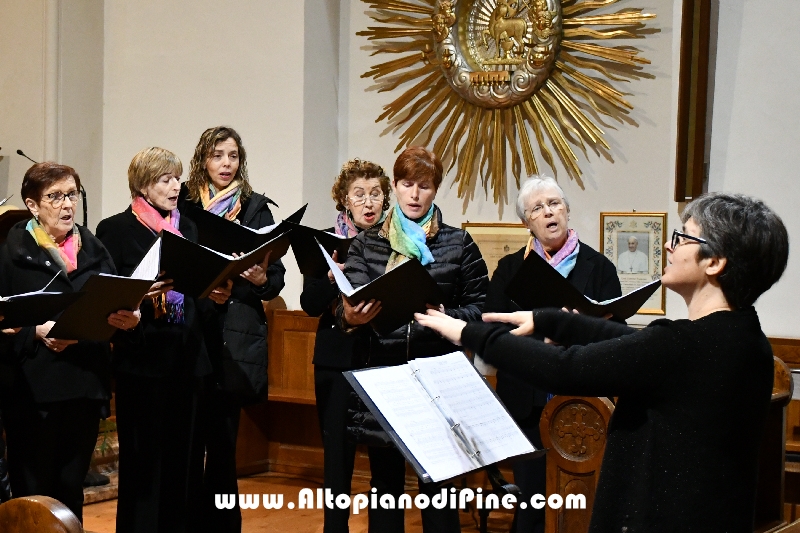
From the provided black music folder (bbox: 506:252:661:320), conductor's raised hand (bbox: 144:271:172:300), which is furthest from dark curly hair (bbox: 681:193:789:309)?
conductor's raised hand (bbox: 144:271:172:300)

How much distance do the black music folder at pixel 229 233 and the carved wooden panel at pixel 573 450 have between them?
103cm

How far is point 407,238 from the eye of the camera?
3.03 metres

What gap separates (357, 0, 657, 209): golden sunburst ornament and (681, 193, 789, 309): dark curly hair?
9.75 feet

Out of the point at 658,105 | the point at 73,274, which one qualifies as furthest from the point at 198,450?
the point at 658,105

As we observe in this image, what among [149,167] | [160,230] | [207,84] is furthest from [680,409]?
[207,84]

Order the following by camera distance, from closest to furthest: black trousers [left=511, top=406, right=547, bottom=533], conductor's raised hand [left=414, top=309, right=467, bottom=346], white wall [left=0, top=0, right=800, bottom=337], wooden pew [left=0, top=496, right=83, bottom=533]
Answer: wooden pew [left=0, top=496, right=83, bottom=533], conductor's raised hand [left=414, top=309, right=467, bottom=346], black trousers [left=511, top=406, right=547, bottom=533], white wall [left=0, top=0, right=800, bottom=337]

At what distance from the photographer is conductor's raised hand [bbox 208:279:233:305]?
3.12 m

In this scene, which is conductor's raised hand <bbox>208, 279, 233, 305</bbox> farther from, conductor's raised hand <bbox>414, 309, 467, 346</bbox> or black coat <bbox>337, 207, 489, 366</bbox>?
conductor's raised hand <bbox>414, 309, 467, 346</bbox>

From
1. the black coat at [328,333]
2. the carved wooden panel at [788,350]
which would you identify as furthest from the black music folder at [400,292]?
the carved wooden panel at [788,350]

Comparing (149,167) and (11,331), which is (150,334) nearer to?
(11,331)

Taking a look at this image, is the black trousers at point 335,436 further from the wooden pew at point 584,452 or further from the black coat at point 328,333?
the wooden pew at point 584,452

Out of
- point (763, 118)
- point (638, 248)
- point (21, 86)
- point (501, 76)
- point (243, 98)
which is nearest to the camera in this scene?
point (763, 118)

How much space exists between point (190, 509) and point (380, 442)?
0.97 m

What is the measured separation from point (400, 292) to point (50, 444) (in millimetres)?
1295
